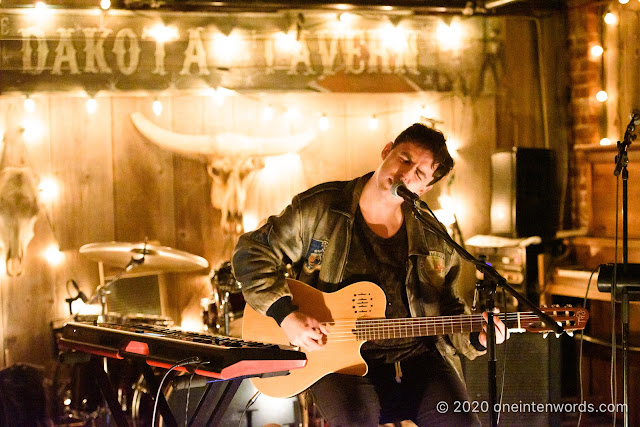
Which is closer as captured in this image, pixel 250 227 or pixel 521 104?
pixel 250 227

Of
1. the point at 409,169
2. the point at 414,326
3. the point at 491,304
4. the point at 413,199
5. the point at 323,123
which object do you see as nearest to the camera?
the point at 491,304

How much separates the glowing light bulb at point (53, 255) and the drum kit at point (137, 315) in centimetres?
53

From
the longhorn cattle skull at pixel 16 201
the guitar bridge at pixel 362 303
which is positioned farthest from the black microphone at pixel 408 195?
the longhorn cattle skull at pixel 16 201

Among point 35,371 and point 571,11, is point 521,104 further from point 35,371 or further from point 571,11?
point 35,371

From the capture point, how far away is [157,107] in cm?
487

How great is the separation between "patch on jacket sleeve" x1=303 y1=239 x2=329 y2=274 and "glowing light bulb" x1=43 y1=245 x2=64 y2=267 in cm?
234

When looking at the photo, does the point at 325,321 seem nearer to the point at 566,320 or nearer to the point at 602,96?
the point at 566,320

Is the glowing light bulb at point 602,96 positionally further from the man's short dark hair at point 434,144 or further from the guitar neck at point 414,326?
the guitar neck at point 414,326

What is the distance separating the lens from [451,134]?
209 inches

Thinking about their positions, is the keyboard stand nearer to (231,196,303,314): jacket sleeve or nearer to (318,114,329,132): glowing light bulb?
(231,196,303,314): jacket sleeve

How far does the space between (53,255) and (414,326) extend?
2.85m

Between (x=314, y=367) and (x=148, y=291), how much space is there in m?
2.22

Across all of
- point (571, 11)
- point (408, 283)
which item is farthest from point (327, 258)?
point (571, 11)

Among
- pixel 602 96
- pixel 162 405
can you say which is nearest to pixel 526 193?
pixel 602 96
